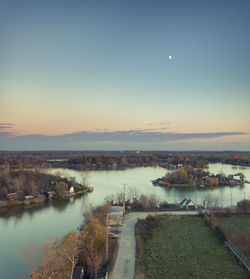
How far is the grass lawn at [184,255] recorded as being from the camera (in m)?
4.98

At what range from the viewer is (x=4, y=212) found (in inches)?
445

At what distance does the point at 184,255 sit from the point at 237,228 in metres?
2.91

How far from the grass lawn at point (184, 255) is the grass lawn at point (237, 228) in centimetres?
41

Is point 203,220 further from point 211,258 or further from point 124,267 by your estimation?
point 124,267

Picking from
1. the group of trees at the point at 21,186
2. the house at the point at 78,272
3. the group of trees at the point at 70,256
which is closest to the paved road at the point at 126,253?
A: the group of trees at the point at 70,256

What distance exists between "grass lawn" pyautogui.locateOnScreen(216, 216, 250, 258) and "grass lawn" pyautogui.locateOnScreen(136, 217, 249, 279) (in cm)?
41

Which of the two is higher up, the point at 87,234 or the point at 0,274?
the point at 87,234

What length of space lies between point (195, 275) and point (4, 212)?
9740 mm

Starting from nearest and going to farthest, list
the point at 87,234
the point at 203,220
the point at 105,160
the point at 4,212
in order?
Result: the point at 87,234, the point at 203,220, the point at 4,212, the point at 105,160

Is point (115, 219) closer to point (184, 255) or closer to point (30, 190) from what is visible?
point (184, 255)

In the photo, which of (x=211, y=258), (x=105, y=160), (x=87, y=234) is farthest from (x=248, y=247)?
(x=105, y=160)

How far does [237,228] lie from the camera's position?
7664 millimetres

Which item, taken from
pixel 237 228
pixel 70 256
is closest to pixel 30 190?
pixel 70 256

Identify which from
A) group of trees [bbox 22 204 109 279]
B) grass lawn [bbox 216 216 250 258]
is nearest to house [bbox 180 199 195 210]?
grass lawn [bbox 216 216 250 258]
